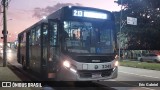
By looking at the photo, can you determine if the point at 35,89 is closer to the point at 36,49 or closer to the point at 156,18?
the point at 36,49

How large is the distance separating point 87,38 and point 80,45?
465 mm

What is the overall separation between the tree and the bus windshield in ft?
152

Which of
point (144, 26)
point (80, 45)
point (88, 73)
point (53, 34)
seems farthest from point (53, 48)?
point (144, 26)

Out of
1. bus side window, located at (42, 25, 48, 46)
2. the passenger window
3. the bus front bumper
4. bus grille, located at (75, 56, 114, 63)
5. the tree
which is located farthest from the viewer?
the tree

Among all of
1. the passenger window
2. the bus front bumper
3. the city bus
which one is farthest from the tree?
Answer: the passenger window

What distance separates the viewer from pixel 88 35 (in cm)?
1323

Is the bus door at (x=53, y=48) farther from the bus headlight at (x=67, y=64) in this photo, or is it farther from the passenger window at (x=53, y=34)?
the bus headlight at (x=67, y=64)

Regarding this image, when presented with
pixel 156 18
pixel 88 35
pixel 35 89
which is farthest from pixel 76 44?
pixel 156 18

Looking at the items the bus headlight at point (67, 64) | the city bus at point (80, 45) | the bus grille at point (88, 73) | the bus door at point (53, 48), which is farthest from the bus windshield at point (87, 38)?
the bus grille at point (88, 73)

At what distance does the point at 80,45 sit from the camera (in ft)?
42.5

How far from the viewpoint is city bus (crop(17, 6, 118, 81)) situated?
42.2ft

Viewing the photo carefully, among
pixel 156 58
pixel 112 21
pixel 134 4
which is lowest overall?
pixel 156 58

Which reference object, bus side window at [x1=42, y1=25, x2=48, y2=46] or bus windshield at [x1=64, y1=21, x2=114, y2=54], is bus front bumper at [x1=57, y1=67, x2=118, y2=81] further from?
bus side window at [x1=42, y1=25, x2=48, y2=46]

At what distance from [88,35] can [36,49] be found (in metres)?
4.79
